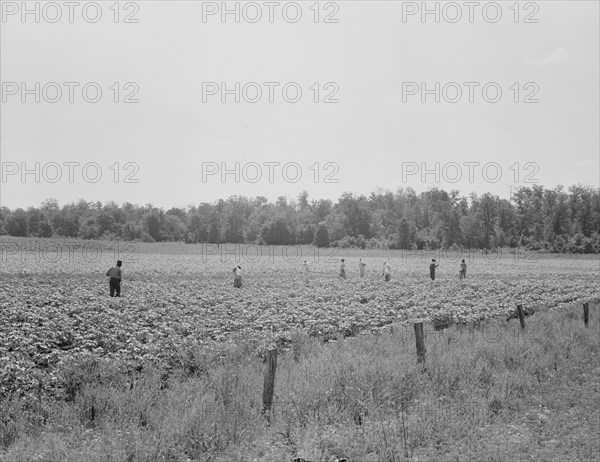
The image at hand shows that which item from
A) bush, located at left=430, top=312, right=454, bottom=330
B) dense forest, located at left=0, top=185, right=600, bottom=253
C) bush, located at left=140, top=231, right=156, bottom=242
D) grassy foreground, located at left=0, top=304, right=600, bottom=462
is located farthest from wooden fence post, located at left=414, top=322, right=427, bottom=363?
bush, located at left=140, top=231, right=156, bottom=242

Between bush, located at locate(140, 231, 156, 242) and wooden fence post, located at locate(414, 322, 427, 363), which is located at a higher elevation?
bush, located at locate(140, 231, 156, 242)

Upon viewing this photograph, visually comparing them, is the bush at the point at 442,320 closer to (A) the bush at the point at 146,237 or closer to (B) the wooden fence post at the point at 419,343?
(B) the wooden fence post at the point at 419,343

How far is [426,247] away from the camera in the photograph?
397 feet

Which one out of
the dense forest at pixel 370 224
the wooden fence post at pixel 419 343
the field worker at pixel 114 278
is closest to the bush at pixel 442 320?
the wooden fence post at pixel 419 343

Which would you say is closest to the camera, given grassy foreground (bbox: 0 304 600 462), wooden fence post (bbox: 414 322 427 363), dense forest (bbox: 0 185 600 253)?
grassy foreground (bbox: 0 304 600 462)

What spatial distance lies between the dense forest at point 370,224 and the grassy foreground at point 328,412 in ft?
360

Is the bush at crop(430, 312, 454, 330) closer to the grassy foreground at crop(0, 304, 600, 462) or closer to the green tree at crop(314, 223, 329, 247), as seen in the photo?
the grassy foreground at crop(0, 304, 600, 462)

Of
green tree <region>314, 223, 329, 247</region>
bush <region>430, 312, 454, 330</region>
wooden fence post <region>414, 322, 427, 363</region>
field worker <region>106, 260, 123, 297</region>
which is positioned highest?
green tree <region>314, 223, 329, 247</region>

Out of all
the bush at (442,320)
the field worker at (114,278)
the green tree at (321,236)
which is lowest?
the bush at (442,320)

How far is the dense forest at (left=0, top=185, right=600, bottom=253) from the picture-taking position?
123312 millimetres

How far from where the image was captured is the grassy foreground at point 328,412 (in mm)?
7492

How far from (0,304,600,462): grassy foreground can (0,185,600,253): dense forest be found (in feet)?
360

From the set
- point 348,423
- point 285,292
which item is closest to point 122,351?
point 348,423

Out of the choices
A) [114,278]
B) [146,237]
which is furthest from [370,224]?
[114,278]
